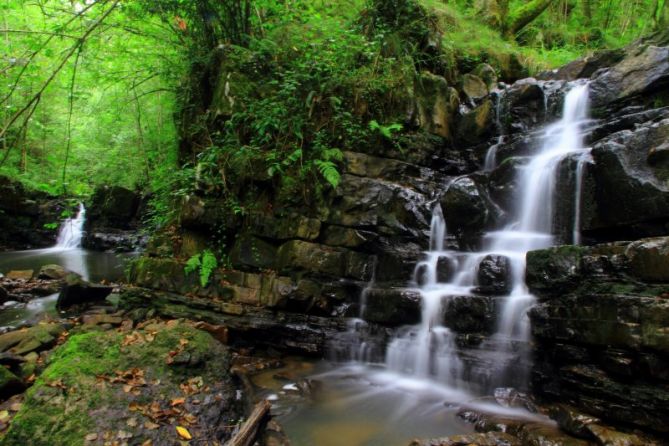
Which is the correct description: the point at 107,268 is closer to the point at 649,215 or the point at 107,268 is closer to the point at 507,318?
the point at 507,318

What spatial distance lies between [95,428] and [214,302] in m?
3.44

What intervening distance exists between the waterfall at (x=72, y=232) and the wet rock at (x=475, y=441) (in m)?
18.5

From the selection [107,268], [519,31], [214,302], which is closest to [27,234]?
[107,268]

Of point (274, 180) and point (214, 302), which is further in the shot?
point (274, 180)

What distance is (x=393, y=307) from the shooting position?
6.11m

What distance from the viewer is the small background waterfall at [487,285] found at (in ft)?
16.6

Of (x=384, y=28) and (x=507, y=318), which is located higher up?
(x=384, y=28)

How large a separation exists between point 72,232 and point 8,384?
53.1 feet

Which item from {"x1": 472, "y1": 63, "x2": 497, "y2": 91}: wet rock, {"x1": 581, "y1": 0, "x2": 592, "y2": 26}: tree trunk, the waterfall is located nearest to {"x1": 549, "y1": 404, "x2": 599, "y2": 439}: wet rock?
{"x1": 472, "y1": 63, "x2": 497, "y2": 91}: wet rock

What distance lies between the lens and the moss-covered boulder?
3.41 meters

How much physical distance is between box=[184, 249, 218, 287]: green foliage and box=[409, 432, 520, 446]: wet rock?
4.43m

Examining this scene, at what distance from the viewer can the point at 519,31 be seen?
12945mm

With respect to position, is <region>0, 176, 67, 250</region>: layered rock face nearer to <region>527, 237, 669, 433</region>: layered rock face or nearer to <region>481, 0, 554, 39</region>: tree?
<region>481, 0, 554, 39</region>: tree

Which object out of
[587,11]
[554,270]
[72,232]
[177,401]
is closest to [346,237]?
[554,270]
